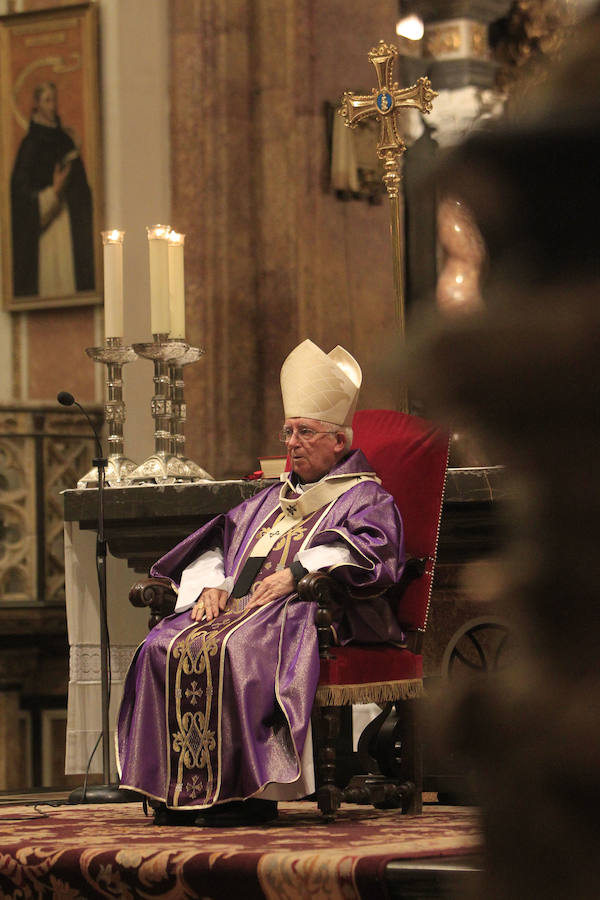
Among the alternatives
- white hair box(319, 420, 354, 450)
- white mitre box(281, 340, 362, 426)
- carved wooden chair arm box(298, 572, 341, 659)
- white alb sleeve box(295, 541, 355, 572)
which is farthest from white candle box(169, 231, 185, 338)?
carved wooden chair arm box(298, 572, 341, 659)

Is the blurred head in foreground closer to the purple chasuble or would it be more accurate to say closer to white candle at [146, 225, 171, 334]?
the purple chasuble

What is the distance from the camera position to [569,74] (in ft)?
1.53

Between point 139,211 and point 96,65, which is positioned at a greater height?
point 96,65

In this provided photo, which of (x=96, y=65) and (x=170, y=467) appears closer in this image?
(x=170, y=467)

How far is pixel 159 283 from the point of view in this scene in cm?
568

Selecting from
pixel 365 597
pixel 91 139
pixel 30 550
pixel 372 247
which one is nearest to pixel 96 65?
pixel 91 139

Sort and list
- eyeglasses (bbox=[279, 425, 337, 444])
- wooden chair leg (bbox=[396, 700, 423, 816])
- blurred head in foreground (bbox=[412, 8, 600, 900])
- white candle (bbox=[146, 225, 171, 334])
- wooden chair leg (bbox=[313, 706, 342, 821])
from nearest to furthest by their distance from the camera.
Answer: blurred head in foreground (bbox=[412, 8, 600, 900])
wooden chair leg (bbox=[313, 706, 342, 821])
wooden chair leg (bbox=[396, 700, 423, 816])
eyeglasses (bbox=[279, 425, 337, 444])
white candle (bbox=[146, 225, 171, 334])

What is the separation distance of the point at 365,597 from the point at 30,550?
163 inches

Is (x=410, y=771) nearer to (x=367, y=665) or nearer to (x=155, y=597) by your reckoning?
(x=367, y=665)

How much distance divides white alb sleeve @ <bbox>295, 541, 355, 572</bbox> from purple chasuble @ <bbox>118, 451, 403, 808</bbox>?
0.07ft

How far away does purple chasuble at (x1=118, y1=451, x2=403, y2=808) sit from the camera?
4117mm

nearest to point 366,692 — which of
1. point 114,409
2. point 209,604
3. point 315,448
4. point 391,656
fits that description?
point 391,656

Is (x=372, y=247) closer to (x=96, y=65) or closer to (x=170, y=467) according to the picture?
(x=96, y=65)

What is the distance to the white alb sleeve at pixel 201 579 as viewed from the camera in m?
4.65
